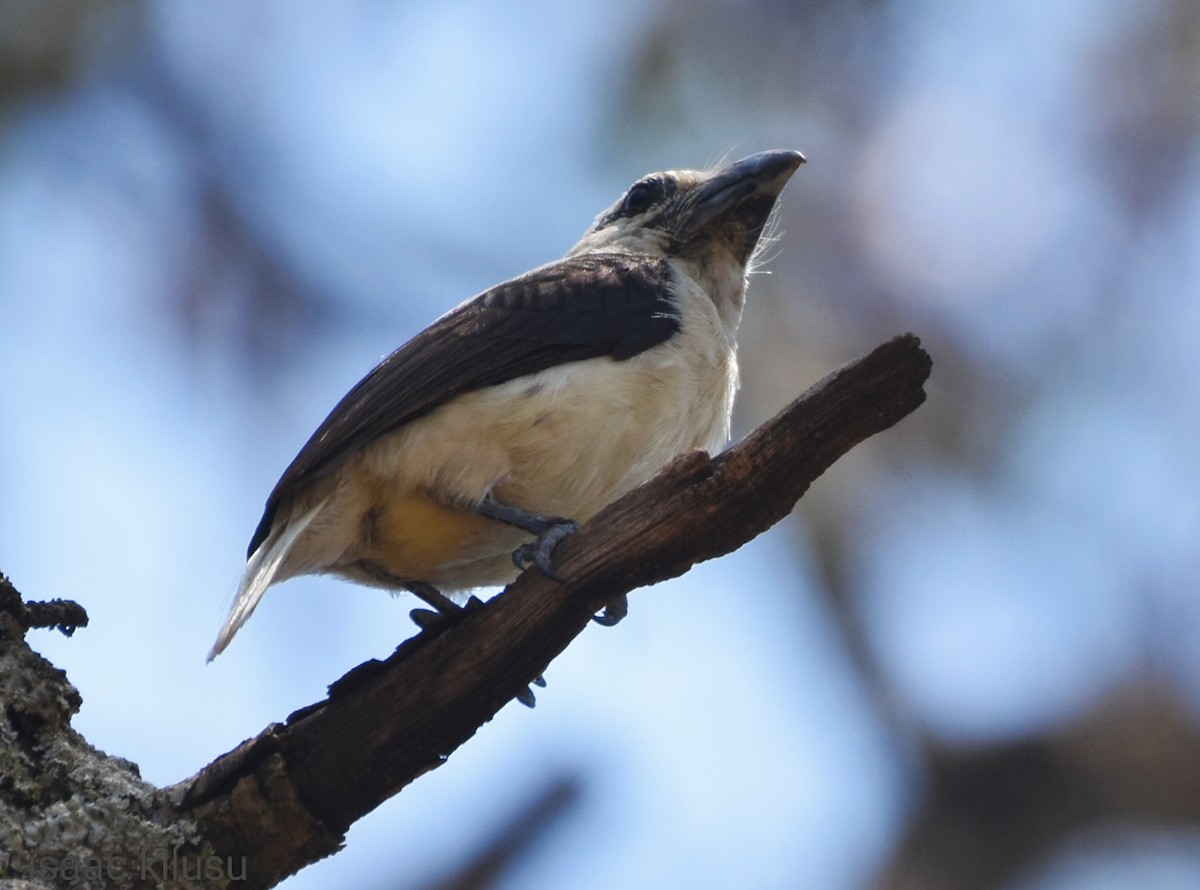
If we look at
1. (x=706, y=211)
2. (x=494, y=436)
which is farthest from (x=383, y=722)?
(x=706, y=211)

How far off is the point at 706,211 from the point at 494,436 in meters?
1.65

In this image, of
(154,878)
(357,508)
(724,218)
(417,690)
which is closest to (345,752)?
(417,690)

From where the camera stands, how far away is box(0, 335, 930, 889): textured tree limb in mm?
3148

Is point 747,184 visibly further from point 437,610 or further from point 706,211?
point 437,610

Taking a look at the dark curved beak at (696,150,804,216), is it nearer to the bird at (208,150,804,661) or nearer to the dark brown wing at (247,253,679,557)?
the dark brown wing at (247,253,679,557)

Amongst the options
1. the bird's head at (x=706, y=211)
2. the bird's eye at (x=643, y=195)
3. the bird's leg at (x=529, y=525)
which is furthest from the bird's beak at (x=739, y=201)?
the bird's leg at (x=529, y=525)

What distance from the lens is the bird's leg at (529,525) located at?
3.55 meters

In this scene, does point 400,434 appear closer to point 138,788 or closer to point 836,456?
point 138,788

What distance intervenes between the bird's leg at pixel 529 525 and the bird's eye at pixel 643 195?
6.49ft

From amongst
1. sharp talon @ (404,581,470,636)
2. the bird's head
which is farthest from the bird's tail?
the bird's head

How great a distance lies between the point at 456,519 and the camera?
4270mm

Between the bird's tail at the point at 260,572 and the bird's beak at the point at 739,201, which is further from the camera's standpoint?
the bird's beak at the point at 739,201

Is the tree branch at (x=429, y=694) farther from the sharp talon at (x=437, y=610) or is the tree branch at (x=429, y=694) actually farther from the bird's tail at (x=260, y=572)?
the bird's tail at (x=260, y=572)

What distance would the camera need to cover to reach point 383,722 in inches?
127
